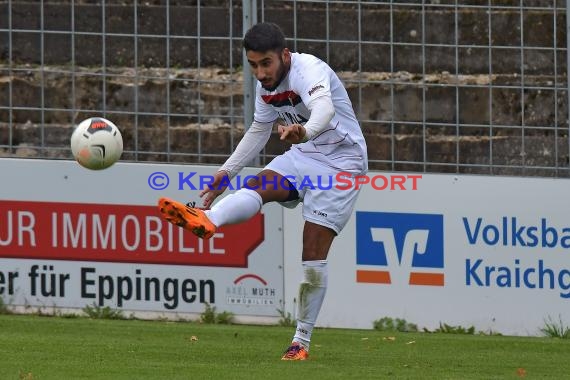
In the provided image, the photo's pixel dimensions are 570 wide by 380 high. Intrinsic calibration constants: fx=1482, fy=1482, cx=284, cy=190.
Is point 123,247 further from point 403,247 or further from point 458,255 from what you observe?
point 458,255

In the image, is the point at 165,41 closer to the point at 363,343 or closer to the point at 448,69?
the point at 448,69

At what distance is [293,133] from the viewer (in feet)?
26.0

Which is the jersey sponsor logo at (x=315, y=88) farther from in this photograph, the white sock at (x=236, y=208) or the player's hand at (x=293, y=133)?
the white sock at (x=236, y=208)

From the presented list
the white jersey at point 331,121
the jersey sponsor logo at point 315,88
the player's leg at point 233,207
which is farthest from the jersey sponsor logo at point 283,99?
the player's leg at point 233,207

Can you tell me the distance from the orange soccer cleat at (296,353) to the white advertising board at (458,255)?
108 inches

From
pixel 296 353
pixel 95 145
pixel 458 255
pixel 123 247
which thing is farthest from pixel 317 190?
pixel 123 247

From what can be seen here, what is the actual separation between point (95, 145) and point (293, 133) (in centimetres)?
186

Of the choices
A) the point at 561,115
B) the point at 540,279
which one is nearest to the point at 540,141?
the point at 561,115

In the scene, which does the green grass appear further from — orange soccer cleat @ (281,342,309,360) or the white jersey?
the white jersey

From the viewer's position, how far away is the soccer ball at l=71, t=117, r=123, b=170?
9.30 m

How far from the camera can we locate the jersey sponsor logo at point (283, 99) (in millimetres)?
8766

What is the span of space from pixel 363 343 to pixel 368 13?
2.88 meters

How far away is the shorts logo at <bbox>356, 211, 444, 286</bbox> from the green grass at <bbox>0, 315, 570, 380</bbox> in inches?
19.1

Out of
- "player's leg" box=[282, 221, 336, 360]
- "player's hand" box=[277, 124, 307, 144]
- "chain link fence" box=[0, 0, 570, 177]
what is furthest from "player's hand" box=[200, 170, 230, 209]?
"chain link fence" box=[0, 0, 570, 177]
